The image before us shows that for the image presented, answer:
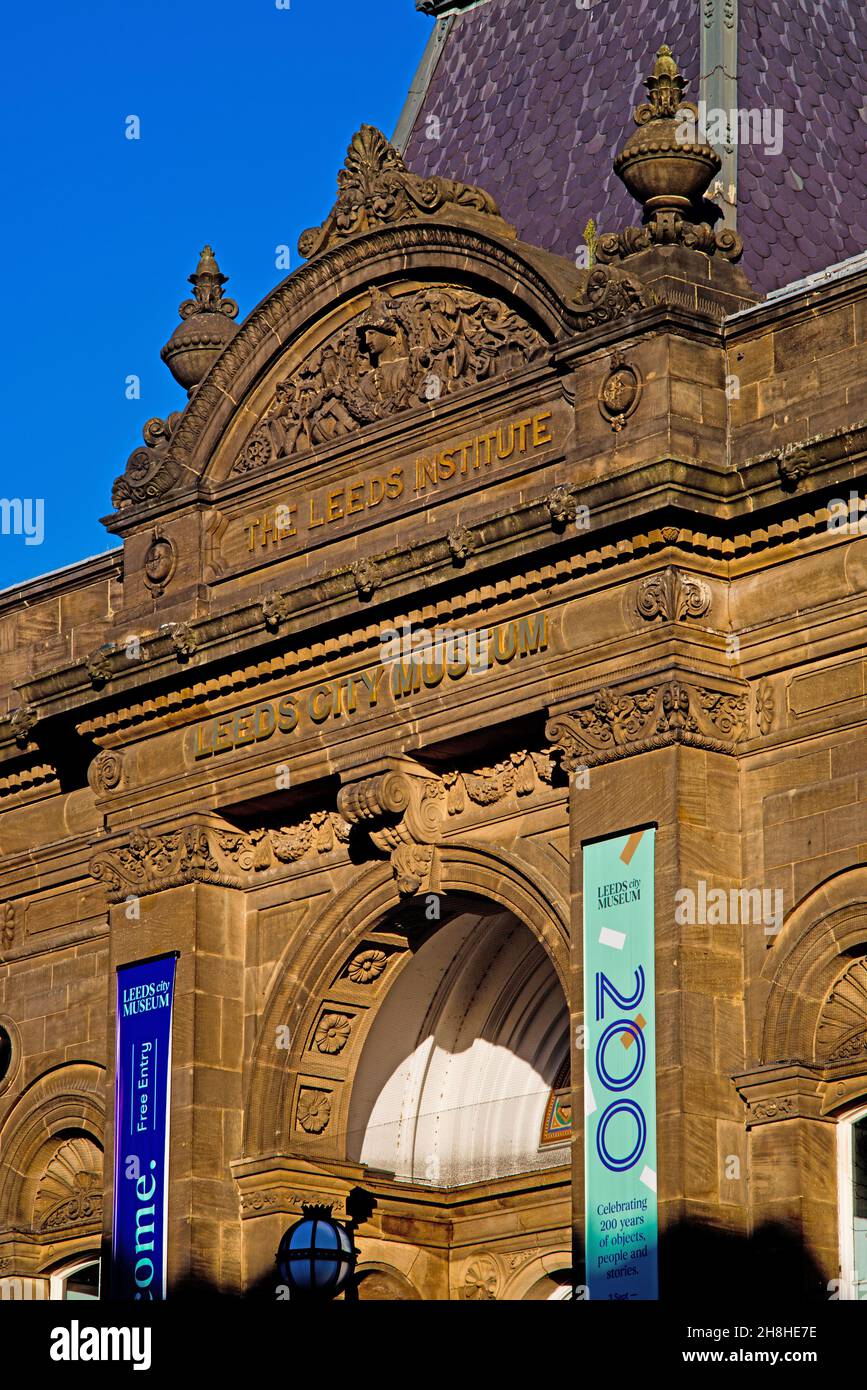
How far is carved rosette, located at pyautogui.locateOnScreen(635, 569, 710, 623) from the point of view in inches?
1181

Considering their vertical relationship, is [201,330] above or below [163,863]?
above

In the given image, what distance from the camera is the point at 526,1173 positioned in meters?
34.6

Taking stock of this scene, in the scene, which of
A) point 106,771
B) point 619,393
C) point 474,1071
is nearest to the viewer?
point 619,393

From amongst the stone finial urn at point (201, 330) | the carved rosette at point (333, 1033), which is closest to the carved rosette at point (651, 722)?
the carved rosette at point (333, 1033)

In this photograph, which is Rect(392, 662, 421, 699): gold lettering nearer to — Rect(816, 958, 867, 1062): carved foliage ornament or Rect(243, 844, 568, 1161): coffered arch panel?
Rect(243, 844, 568, 1161): coffered arch panel

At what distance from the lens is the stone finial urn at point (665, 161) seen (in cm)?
3144

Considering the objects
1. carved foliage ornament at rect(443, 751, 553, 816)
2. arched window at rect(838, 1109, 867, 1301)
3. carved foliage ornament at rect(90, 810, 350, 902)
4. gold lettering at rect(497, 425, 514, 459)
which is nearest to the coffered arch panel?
carved foliage ornament at rect(443, 751, 553, 816)

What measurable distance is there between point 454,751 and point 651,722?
306cm

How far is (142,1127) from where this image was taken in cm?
3409

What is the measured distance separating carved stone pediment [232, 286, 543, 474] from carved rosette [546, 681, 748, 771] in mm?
3802

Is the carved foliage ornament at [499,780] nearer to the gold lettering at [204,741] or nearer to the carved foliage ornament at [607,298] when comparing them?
the gold lettering at [204,741]

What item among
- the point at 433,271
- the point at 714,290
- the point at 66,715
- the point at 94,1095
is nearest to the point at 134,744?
the point at 66,715

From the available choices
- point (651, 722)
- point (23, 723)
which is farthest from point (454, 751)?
point (23, 723)

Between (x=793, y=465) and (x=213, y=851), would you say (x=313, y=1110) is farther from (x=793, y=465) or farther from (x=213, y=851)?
(x=793, y=465)
